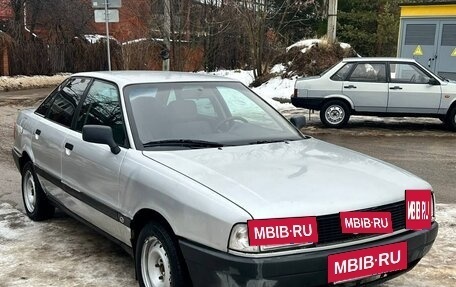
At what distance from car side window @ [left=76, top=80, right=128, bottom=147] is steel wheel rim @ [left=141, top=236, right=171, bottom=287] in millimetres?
814

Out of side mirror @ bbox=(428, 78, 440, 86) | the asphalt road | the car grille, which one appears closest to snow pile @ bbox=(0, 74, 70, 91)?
the asphalt road

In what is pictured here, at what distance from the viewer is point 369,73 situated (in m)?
11.8

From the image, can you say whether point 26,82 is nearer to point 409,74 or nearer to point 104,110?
point 409,74

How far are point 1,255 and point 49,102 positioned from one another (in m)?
1.65

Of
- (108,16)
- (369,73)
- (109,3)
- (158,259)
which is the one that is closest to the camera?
(158,259)

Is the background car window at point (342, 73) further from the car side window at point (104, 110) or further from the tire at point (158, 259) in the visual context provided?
the tire at point (158, 259)

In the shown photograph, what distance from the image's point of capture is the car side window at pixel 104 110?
13.3ft

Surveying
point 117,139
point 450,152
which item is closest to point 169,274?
point 117,139

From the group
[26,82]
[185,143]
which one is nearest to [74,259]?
[185,143]

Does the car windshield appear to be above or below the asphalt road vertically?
above

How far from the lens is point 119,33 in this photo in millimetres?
31188

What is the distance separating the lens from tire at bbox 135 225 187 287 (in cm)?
315

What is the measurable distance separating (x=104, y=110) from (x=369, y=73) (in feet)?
28.3

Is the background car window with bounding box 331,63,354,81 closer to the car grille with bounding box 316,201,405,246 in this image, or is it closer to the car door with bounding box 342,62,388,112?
the car door with bounding box 342,62,388,112
